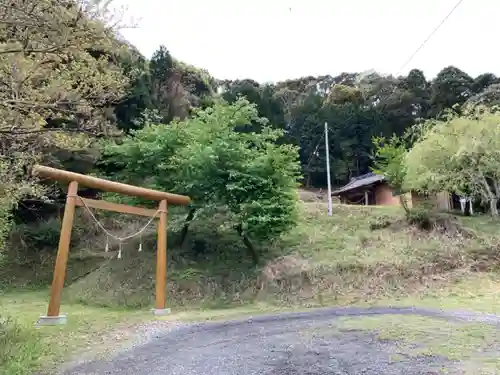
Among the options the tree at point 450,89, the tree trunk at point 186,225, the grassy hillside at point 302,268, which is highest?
the tree at point 450,89

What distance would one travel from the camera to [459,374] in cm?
316

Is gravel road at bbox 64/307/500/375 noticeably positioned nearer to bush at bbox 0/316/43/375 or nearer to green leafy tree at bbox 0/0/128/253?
bush at bbox 0/316/43/375

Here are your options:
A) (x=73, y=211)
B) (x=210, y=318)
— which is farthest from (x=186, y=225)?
(x=210, y=318)

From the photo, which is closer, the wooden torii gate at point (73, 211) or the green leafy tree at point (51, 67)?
the green leafy tree at point (51, 67)

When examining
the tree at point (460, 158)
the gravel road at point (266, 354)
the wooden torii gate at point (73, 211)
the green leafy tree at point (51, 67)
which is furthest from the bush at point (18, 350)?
the tree at point (460, 158)

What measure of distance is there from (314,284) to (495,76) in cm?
2201

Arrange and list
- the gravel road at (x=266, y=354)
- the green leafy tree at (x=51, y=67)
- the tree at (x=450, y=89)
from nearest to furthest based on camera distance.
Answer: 1. the green leafy tree at (x=51, y=67)
2. the gravel road at (x=266, y=354)
3. the tree at (x=450, y=89)

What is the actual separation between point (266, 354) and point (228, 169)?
601 centimetres

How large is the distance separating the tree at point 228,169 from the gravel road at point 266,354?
11.9 ft

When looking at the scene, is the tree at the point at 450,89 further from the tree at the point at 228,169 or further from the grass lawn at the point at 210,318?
the tree at the point at 228,169

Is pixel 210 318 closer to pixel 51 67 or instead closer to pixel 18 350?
pixel 18 350

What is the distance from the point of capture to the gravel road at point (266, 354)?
11.9ft

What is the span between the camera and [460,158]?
12156mm

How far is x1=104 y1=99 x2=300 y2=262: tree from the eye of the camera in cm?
949
